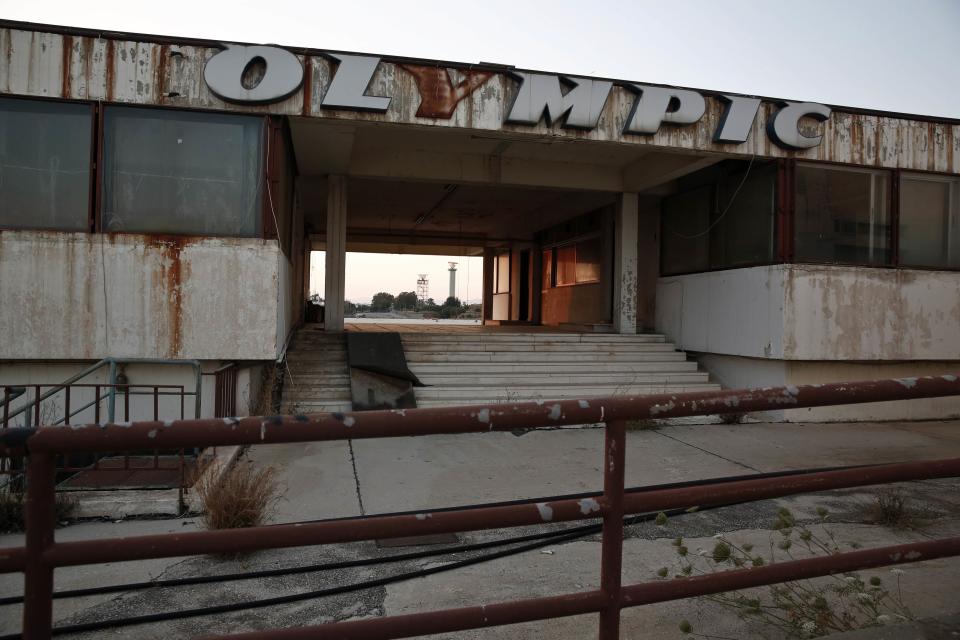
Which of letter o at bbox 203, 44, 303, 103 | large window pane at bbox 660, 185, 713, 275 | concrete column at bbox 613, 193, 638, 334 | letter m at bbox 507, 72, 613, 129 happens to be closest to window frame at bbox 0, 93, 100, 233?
letter o at bbox 203, 44, 303, 103

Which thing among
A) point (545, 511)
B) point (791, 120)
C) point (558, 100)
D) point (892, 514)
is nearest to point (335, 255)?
point (558, 100)

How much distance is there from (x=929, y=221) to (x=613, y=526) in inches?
437

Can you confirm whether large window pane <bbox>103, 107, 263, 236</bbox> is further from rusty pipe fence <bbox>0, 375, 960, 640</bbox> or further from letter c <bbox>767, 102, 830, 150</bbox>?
letter c <bbox>767, 102, 830, 150</bbox>

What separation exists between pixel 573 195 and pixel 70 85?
36.6 feet

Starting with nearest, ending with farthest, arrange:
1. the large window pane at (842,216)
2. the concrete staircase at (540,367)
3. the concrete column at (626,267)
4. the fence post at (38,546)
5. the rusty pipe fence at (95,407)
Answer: the fence post at (38,546) < the rusty pipe fence at (95,407) < the concrete staircase at (540,367) < the large window pane at (842,216) < the concrete column at (626,267)

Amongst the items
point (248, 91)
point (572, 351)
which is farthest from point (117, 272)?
point (572, 351)

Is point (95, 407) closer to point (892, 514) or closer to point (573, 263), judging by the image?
point (892, 514)

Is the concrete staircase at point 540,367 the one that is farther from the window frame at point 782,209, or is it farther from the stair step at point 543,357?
the window frame at point 782,209

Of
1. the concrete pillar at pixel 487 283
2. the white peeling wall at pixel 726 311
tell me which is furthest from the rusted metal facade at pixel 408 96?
the concrete pillar at pixel 487 283

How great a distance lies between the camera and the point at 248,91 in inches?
304

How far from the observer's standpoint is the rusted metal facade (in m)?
7.23

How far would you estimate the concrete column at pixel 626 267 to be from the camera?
508 inches

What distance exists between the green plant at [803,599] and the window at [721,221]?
6.98 meters

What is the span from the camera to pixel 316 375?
9.52 meters
